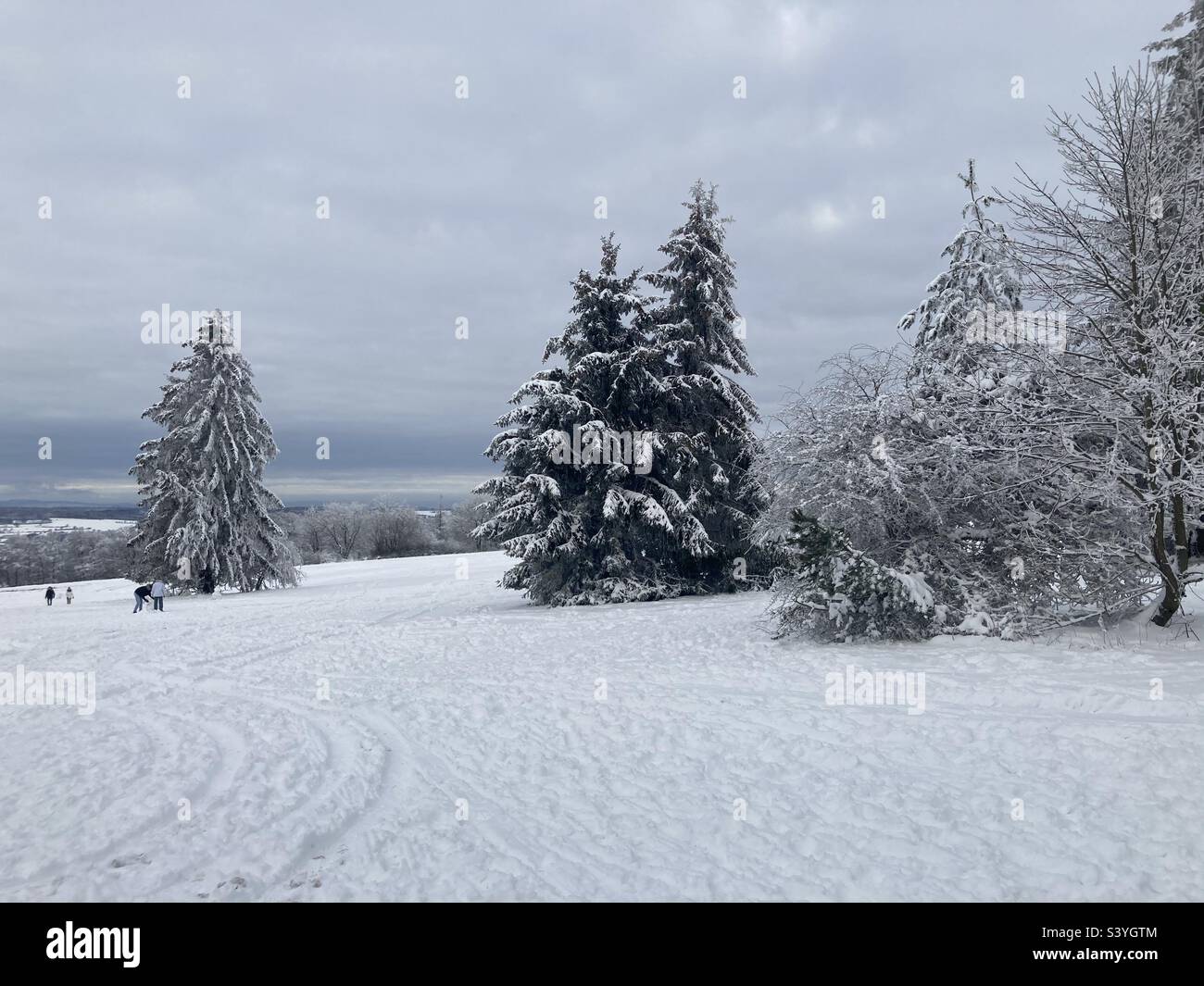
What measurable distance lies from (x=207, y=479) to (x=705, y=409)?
868 inches

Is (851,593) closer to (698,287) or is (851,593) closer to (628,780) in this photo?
(628,780)

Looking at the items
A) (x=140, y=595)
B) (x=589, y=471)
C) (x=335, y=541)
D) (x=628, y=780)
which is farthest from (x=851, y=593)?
(x=335, y=541)

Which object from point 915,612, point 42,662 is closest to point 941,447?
point 915,612

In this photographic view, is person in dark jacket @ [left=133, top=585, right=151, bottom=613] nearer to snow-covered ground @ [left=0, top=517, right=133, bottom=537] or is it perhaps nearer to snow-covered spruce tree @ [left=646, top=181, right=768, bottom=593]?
snow-covered spruce tree @ [left=646, top=181, right=768, bottom=593]

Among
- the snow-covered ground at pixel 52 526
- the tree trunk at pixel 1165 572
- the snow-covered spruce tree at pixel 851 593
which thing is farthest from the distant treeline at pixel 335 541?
the tree trunk at pixel 1165 572

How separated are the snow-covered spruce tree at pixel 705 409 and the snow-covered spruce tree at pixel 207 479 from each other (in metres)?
20.5

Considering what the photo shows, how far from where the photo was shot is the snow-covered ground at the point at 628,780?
465cm

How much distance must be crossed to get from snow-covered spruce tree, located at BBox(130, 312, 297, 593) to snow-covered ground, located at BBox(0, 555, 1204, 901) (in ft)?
64.3

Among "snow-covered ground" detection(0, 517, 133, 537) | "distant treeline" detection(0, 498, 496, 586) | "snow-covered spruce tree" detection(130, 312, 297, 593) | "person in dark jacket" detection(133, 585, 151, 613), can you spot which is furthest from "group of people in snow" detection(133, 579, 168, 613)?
"snow-covered ground" detection(0, 517, 133, 537)

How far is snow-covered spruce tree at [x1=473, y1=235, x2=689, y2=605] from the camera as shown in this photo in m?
19.0

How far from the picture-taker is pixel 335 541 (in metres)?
86.1

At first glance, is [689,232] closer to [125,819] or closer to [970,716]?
[970,716]

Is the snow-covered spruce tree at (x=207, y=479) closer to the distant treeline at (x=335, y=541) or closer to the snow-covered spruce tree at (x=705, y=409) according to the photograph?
the snow-covered spruce tree at (x=705, y=409)

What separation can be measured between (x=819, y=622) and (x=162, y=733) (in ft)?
31.7
